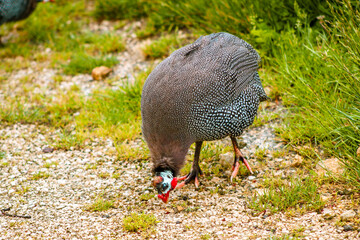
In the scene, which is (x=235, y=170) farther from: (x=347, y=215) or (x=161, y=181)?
(x=347, y=215)

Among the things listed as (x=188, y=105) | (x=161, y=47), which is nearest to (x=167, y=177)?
(x=188, y=105)

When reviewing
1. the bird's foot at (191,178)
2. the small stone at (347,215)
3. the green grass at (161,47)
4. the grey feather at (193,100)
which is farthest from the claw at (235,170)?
the green grass at (161,47)

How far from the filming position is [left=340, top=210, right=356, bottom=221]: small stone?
3242 mm

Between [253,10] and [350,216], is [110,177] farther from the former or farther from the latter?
[253,10]

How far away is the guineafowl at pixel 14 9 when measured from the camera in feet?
20.8

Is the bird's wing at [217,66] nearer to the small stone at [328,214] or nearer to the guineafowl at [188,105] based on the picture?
the guineafowl at [188,105]

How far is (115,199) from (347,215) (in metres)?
1.89

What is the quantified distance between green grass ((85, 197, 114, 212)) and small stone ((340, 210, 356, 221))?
72.4 inches

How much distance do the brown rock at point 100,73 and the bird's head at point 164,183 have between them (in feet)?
9.26

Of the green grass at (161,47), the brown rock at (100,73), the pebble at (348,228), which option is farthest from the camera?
the green grass at (161,47)

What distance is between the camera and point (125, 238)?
11.0ft

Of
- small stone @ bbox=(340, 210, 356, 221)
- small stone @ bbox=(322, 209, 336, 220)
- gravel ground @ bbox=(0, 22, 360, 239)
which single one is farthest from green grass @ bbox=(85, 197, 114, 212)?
small stone @ bbox=(340, 210, 356, 221)

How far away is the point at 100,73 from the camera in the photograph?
6020 millimetres

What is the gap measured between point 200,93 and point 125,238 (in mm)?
1248
